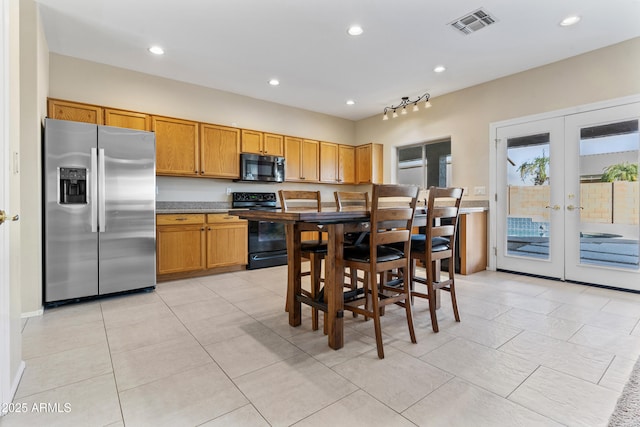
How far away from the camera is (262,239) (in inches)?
178

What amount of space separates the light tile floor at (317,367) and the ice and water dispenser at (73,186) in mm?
1012

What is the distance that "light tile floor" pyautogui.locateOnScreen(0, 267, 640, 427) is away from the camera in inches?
54.6

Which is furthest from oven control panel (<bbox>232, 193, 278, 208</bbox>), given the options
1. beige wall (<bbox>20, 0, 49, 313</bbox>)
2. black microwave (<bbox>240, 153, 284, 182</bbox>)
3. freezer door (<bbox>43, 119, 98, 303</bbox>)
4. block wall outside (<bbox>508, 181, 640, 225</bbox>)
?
block wall outside (<bbox>508, 181, 640, 225</bbox>)

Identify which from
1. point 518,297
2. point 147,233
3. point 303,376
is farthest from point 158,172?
point 518,297

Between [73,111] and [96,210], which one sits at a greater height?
[73,111]

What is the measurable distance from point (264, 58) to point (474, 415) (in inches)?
151

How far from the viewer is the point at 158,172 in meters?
3.90

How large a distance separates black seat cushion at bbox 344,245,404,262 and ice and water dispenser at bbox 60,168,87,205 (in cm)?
264

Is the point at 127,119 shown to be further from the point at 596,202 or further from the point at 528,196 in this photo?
the point at 596,202

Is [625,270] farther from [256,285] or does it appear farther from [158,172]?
[158,172]

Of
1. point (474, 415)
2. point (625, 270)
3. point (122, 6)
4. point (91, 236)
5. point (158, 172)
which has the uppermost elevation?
point (122, 6)

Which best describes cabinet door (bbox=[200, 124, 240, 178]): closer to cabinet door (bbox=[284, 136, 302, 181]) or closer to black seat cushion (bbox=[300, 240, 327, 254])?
cabinet door (bbox=[284, 136, 302, 181])

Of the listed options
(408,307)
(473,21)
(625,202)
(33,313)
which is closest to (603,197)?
(625,202)

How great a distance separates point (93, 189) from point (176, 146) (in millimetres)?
1301
